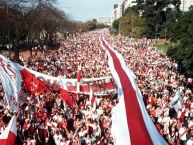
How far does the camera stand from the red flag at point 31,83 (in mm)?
19672

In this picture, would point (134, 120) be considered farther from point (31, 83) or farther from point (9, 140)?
point (31, 83)

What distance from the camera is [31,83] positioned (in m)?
20.0

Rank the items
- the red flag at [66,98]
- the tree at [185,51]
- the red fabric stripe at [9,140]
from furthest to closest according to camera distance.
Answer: the tree at [185,51] < the red flag at [66,98] < the red fabric stripe at [9,140]

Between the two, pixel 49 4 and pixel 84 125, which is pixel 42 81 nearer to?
pixel 84 125

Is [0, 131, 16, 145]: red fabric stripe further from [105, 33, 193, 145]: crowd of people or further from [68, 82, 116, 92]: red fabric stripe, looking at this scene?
[68, 82, 116, 92]: red fabric stripe

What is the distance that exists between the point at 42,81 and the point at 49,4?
143 feet

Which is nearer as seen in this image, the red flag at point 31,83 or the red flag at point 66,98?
the red flag at point 31,83

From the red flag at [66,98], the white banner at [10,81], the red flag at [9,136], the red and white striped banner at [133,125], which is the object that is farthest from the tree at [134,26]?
the red flag at [9,136]

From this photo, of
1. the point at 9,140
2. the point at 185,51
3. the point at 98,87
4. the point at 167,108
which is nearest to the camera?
the point at 9,140

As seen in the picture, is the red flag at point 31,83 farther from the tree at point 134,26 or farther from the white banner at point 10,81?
the tree at point 134,26

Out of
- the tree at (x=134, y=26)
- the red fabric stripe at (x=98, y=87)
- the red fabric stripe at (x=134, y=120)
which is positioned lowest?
the tree at (x=134, y=26)

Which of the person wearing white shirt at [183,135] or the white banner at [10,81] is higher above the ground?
the white banner at [10,81]

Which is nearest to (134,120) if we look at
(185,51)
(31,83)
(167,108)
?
(167,108)

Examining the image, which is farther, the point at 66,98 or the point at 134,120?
the point at 66,98
